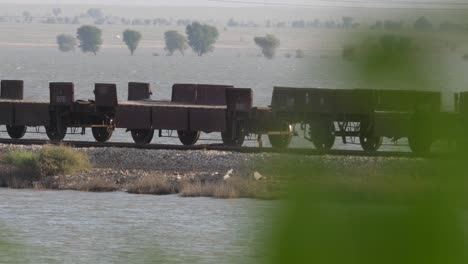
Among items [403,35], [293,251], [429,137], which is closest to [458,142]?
[429,137]

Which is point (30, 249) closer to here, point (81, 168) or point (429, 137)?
point (429, 137)

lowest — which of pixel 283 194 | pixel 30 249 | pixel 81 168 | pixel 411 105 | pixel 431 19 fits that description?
pixel 81 168

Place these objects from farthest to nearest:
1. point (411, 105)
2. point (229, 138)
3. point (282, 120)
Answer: point (229, 138), point (282, 120), point (411, 105)

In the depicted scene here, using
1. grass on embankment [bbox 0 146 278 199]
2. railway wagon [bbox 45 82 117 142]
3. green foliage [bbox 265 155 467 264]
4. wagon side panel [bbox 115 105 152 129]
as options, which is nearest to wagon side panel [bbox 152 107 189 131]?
wagon side panel [bbox 115 105 152 129]

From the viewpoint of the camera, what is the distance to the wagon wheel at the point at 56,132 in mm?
30453

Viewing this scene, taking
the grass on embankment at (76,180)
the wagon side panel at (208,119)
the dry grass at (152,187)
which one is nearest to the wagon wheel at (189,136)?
the wagon side panel at (208,119)

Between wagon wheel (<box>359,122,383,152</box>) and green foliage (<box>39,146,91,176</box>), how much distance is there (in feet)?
21.6

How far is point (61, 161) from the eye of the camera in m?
25.3

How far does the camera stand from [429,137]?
5.08ft

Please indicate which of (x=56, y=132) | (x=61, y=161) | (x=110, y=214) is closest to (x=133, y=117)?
(x=56, y=132)

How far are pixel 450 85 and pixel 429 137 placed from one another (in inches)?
3.8

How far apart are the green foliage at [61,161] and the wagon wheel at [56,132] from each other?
4.86 m

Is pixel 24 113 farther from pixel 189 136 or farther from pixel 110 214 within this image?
pixel 110 214

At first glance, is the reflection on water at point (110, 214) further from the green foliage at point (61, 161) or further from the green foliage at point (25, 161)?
the green foliage at point (61, 161)
